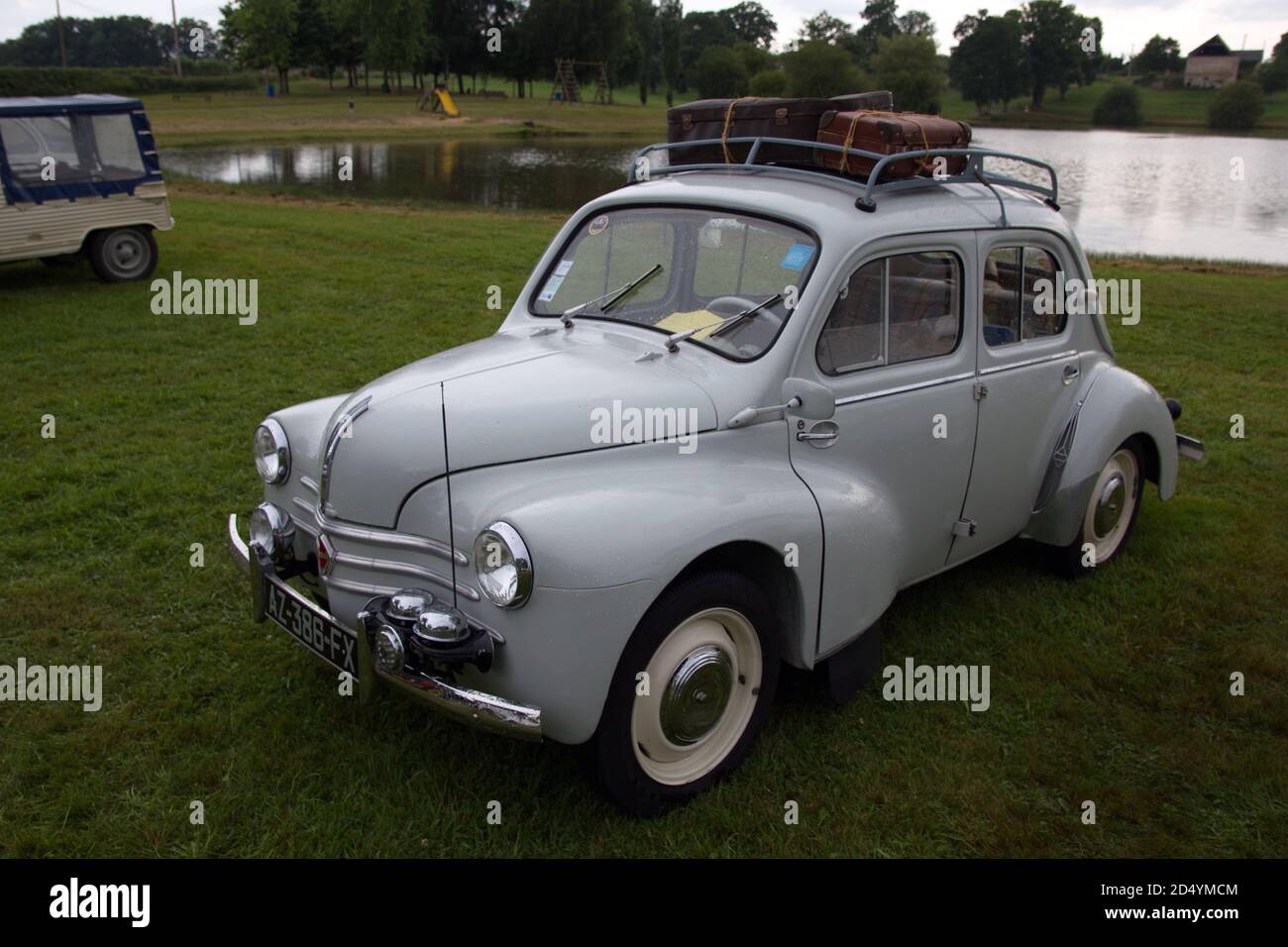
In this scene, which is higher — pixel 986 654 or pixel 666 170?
pixel 666 170

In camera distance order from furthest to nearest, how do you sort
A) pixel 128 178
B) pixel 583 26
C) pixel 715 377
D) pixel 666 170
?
pixel 583 26, pixel 128 178, pixel 666 170, pixel 715 377

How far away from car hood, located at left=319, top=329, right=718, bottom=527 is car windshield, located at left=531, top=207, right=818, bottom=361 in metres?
0.37

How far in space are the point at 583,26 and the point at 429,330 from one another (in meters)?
64.7

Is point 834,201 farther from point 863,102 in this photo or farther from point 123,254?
point 123,254

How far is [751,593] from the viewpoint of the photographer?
329 cm

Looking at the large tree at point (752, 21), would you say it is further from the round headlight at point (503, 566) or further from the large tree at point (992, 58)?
the round headlight at point (503, 566)

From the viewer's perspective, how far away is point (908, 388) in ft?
12.9

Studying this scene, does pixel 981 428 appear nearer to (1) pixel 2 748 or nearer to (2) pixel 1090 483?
(2) pixel 1090 483

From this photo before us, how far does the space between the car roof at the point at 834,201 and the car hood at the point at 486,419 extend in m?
0.83

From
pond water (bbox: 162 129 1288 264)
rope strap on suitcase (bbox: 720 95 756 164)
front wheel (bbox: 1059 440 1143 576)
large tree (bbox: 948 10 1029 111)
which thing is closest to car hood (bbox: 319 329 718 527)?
rope strap on suitcase (bbox: 720 95 756 164)

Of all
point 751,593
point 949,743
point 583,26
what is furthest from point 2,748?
point 583,26

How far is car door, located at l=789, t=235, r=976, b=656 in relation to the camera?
358cm
